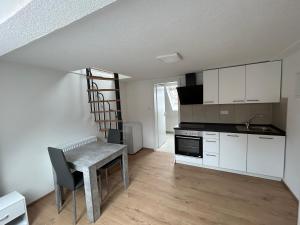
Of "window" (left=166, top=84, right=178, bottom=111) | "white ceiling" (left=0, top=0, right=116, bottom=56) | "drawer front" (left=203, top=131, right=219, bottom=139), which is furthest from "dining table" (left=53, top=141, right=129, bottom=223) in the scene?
"window" (left=166, top=84, right=178, bottom=111)

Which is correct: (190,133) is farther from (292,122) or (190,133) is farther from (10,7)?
(10,7)

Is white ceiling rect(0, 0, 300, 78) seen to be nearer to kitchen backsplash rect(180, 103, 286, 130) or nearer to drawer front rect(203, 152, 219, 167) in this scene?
kitchen backsplash rect(180, 103, 286, 130)

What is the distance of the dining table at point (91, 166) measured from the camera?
1789 millimetres

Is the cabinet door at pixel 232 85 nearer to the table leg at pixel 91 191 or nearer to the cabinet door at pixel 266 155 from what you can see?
the cabinet door at pixel 266 155

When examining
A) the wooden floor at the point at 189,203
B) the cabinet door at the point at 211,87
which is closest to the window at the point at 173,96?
the cabinet door at the point at 211,87

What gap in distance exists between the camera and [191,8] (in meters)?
1.01

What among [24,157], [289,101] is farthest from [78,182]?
[289,101]

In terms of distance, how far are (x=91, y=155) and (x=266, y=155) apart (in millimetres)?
2948

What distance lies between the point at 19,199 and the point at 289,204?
3.50 meters

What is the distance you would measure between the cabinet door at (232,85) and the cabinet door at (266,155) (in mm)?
768

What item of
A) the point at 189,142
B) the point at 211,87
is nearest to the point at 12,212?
the point at 189,142

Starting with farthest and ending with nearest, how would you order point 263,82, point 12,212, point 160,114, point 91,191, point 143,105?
1. point 160,114
2. point 143,105
3. point 263,82
4. point 91,191
5. point 12,212

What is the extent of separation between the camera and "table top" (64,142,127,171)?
73.6 inches

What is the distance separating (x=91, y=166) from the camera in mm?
1800
